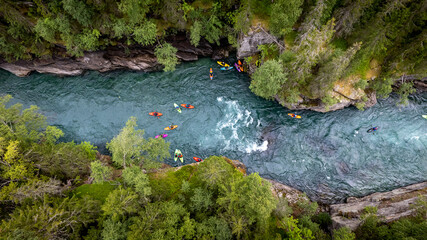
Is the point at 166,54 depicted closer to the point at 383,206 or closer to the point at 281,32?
the point at 281,32

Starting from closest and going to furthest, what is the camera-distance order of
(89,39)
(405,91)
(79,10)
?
(79,10) < (89,39) < (405,91)

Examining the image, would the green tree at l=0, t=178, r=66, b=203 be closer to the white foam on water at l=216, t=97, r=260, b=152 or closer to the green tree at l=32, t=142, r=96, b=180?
the green tree at l=32, t=142, r=96, b=180

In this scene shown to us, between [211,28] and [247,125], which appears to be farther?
[211,28]

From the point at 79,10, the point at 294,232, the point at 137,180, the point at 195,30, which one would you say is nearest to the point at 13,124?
the point at 79,10

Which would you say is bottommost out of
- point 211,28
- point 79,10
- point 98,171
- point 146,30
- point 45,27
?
point 98,171

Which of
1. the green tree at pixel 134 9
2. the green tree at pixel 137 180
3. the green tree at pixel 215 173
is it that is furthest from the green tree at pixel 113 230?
the green tree at pixel 134 9

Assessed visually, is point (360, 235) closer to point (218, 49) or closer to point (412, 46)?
point (412, 46)

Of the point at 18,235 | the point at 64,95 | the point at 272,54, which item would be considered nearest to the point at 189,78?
the point at 272,54

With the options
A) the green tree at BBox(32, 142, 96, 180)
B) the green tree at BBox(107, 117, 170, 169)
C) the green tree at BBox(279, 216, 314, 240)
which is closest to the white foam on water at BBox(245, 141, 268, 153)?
the green tree at BBox(279, 216, 314, 240)
